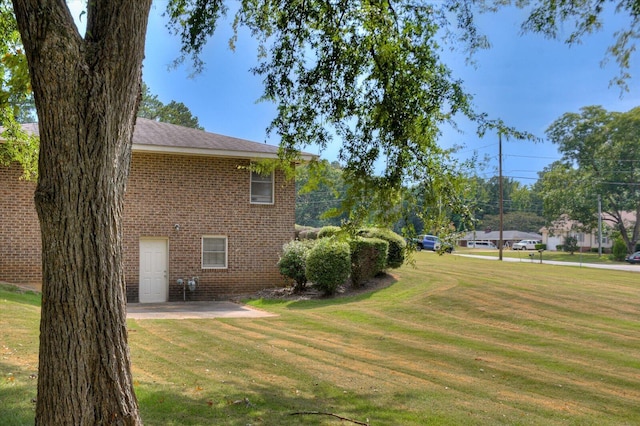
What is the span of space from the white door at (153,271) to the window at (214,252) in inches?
51.7

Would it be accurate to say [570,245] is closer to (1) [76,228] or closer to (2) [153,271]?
(2) [153,271]

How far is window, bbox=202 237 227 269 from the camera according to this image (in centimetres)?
1916

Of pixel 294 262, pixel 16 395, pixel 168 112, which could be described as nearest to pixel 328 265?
pixel 294 262

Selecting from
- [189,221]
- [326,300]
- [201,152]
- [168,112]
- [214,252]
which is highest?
[168,112]

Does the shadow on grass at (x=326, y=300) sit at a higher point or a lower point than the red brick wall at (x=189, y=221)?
lower

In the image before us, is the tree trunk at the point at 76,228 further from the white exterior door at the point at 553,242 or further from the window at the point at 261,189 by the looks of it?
the white exterior door at the point at 553,242

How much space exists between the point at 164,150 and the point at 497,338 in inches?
456

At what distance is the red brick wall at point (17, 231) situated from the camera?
17.1 meters

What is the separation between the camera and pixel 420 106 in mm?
9438

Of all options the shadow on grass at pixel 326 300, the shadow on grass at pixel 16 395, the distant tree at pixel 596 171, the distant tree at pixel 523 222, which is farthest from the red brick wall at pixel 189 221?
the distant tree at pixel 523 222

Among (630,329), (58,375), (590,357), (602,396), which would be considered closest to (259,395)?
(58,375)

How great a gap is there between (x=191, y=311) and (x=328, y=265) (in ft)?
14.5

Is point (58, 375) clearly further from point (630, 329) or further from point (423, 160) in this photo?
point (630, 329)

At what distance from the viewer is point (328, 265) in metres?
17.6
